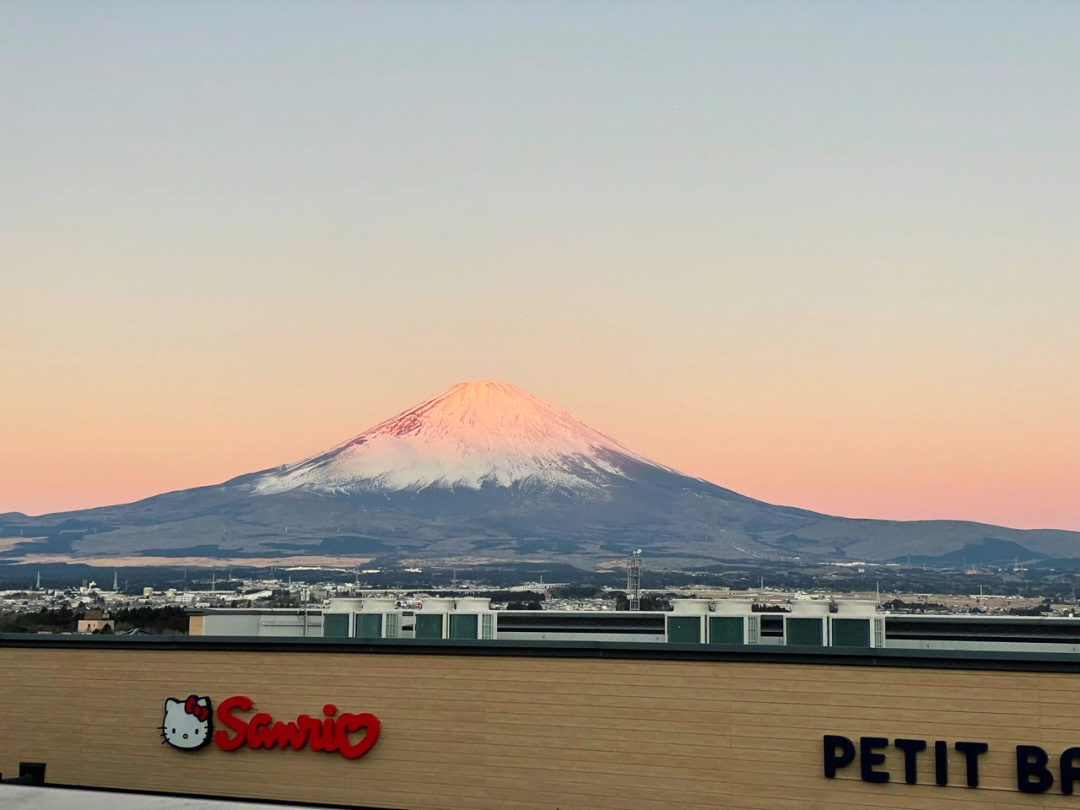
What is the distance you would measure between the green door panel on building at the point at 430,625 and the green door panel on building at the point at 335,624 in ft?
6.67

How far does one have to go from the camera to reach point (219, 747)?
31109 mm

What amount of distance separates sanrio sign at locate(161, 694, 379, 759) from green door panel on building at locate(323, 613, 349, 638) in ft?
17.6

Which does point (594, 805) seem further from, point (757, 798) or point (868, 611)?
point (868, 611)

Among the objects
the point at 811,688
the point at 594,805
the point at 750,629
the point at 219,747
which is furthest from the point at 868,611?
the point at 219,747

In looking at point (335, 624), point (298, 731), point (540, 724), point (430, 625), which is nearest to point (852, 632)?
point (540, 724)

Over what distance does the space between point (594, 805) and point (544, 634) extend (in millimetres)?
12257

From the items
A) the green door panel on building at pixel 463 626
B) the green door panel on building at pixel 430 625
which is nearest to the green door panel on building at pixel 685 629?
the green door panel on building at pixel 463 626

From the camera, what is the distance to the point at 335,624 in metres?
36.6

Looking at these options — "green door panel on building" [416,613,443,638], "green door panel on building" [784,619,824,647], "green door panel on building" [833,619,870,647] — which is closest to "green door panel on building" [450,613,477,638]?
"green door panel on building" [416,613,443,638]

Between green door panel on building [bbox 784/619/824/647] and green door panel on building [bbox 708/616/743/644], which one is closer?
green door panel on building [bbox 784/619/824/647]

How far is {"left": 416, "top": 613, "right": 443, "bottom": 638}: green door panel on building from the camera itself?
3606cm

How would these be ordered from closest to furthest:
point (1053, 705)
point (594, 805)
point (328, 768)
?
1. point (1053, 705)
2. point (594, 805)
3. point (328, 768)

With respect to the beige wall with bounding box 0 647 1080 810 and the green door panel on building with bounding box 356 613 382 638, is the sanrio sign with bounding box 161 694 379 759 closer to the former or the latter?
the beige wall with bounding box 0 647 1080 810

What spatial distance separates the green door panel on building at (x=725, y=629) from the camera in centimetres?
3331
